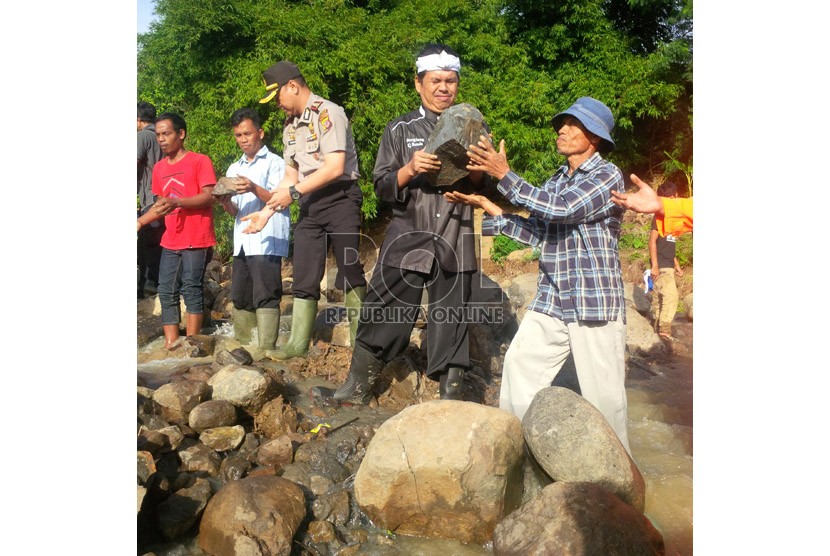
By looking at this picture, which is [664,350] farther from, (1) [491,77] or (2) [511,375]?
(1) [491,77]

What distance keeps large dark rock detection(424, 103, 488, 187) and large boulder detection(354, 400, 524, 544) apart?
1.48m

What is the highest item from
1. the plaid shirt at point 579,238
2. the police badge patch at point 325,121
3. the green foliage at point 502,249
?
the police badge patch at point 325,121

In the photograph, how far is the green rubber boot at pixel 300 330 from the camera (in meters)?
5.95

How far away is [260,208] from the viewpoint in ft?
21.2

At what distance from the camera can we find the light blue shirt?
631 centimetres

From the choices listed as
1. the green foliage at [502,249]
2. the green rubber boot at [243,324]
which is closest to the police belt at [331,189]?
the green rubber boot at [243,324]

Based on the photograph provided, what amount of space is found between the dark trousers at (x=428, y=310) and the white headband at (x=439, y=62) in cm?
126

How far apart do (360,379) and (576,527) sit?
2306mm

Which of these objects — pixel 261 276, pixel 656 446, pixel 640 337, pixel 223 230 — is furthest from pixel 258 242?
pixel 223 230

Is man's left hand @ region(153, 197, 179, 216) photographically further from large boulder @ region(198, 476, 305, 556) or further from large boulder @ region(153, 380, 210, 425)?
large boulder @ region(198, 476, 305, 556)

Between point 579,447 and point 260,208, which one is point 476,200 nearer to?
point 579,447

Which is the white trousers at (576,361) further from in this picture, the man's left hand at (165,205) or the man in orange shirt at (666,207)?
the man's left hand at (165,205)

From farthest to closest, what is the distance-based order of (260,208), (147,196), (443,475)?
1. (147,196)
2. (260,208)
3. (443,475)

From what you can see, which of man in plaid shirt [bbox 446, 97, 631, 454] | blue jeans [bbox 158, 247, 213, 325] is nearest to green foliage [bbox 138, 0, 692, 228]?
blue jeans [bbox 158, 247, 213, 325]
